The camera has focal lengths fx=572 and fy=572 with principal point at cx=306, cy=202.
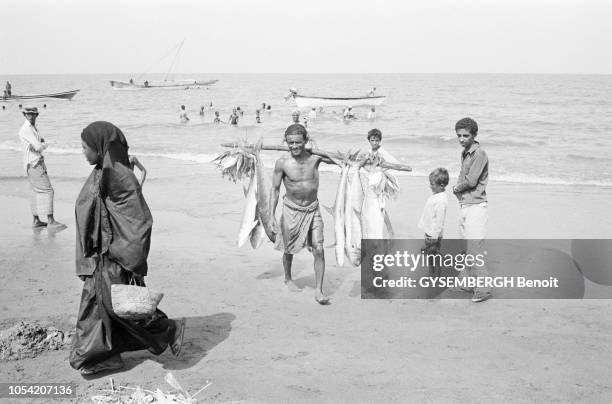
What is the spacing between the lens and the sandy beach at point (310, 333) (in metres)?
3.79

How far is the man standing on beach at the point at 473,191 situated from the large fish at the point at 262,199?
1.80 metres

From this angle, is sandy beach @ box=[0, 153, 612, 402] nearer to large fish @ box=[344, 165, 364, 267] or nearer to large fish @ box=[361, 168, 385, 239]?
large fish @ box=[344, 165, 364, 267]

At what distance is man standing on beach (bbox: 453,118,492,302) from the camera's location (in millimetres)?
5250

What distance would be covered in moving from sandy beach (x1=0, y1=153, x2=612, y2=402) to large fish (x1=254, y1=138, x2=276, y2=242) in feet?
2.24

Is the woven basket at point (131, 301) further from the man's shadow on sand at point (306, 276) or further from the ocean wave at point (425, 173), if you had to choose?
the ocean wave at point (425, 173)

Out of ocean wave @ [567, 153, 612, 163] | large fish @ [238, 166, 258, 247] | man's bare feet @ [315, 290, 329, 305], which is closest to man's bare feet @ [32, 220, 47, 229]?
large fish @ [238, 166, 258, 247]

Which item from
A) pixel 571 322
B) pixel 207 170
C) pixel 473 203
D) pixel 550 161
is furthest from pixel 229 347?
pixel 550 161

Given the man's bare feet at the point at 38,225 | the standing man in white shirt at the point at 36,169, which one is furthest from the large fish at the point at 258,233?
the man's bare feet at the point at 38,225

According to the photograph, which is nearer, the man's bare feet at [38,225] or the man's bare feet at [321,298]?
the man's bare feet at [321,298]

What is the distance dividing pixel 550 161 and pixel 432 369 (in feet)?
47.9

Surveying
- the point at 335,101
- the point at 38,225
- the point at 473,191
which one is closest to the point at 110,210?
the point at 473,191

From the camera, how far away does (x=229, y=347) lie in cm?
442

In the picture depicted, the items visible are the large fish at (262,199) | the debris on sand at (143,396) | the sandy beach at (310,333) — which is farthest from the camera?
the large fish at (262,199)

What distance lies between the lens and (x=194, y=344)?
4.46m
